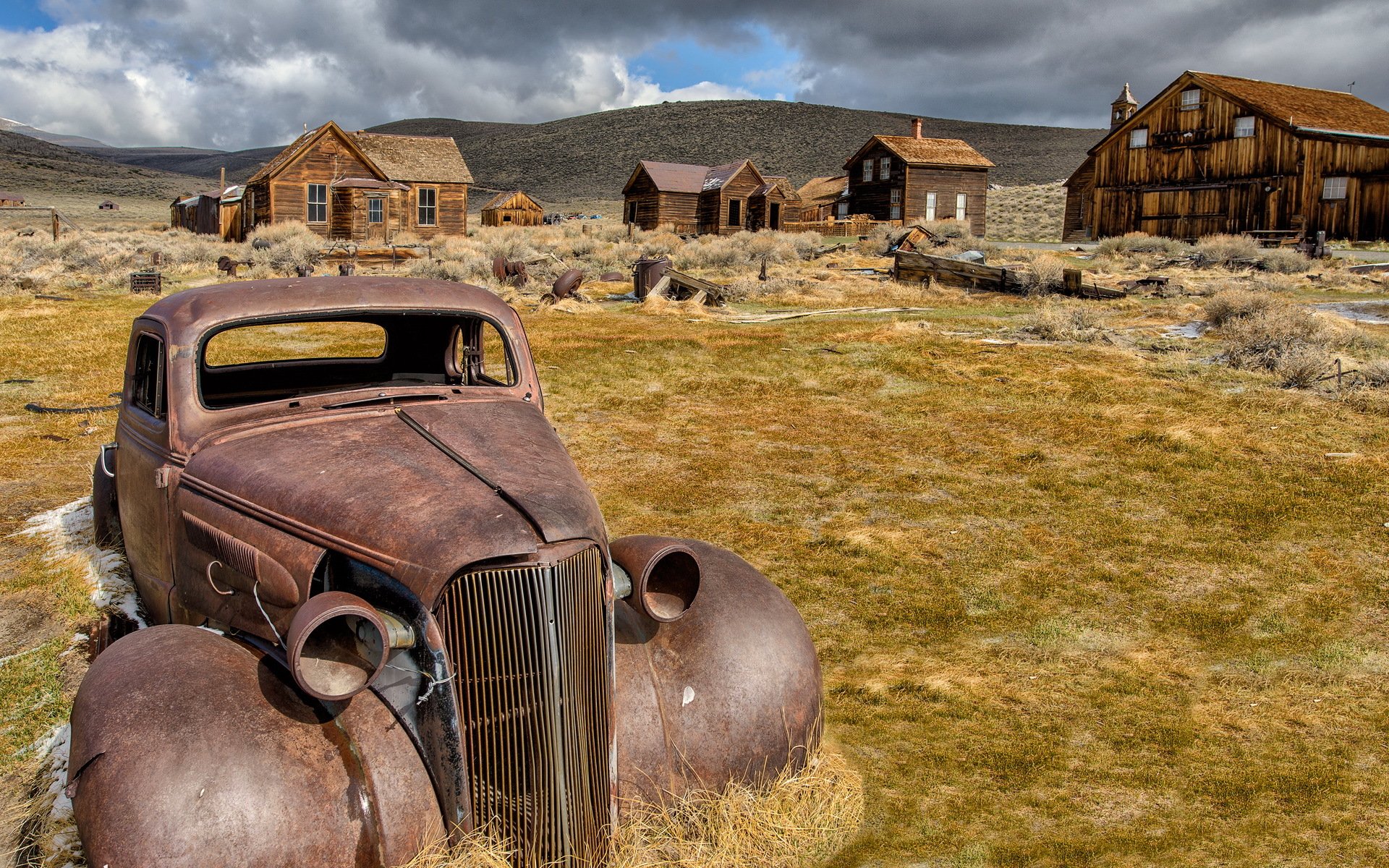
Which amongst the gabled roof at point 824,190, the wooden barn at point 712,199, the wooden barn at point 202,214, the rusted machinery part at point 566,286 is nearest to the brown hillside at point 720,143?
the gabled roof at point 824,190

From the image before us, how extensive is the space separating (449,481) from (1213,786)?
3245 millimetres

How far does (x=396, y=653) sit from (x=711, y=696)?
3.69ft

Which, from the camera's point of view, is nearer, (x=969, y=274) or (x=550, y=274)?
(x=969, y=274)

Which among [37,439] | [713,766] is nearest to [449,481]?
[713,766]

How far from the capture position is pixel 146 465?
13.3ft

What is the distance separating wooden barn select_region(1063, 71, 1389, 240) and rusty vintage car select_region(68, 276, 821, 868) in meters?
38.5

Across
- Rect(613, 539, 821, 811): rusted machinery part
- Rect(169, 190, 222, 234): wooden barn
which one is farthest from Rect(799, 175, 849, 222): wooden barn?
Rect(613, 539, 821, 811): rusted machinery part

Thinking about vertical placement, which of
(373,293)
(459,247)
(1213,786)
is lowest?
(1213,786)

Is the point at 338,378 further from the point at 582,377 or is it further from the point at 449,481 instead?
the point at 582,377

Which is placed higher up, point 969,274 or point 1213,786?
point 969,274

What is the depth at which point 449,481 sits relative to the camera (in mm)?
3119

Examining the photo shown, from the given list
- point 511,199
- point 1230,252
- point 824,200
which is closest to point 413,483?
point 1230,252

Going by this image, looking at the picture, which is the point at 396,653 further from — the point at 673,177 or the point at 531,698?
the point at 673,177

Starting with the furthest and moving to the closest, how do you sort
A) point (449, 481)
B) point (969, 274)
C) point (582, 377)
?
1. point (969, 274)
2. point (582, 377)
3. point (449, 481)
